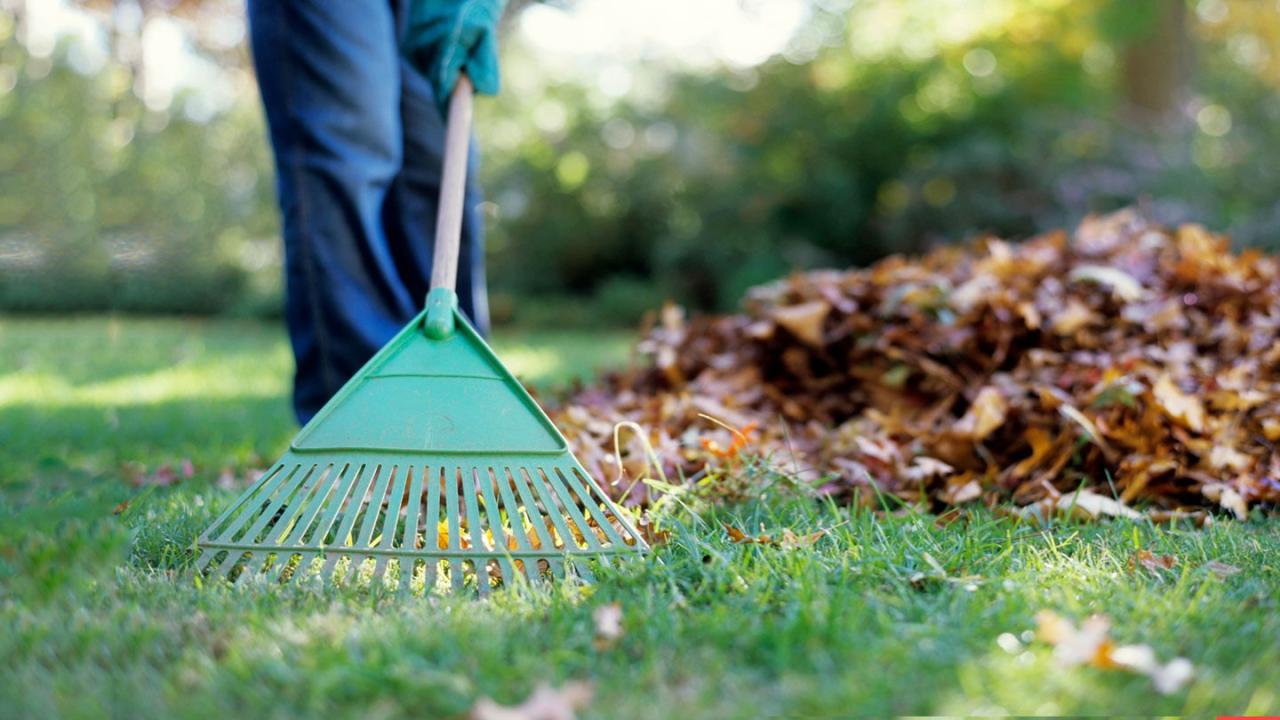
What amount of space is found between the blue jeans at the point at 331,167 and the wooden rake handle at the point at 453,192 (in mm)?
240

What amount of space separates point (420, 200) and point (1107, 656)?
2057mm

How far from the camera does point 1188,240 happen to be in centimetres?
321

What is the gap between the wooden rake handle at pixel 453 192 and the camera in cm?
190

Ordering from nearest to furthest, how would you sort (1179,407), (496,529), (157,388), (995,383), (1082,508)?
(496,529) < (1082,508) < (1179,407) < (995,383) < (157,388)

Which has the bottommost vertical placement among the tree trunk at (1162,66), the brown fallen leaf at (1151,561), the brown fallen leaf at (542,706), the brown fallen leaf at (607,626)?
the brown fallen leaf at (1151,561)

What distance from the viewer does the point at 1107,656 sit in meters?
1.18

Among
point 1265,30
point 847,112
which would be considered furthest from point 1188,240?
point 1265,30

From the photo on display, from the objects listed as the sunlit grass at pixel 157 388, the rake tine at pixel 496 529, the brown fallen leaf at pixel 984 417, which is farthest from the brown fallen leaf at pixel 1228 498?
the sunlit grass at pixel 157 388

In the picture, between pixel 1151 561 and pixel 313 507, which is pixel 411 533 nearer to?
pixel 313 507

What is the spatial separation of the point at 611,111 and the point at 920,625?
8.89m

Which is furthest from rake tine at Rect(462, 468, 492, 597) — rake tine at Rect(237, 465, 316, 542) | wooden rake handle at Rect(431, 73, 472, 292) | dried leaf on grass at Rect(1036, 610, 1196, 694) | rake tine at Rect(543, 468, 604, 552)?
dried leaf on grass at Rect(1036, 610, 1196, 694)

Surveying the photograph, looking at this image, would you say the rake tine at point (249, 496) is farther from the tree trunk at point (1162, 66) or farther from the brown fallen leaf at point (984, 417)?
the tree trunk at point (1162, 66)

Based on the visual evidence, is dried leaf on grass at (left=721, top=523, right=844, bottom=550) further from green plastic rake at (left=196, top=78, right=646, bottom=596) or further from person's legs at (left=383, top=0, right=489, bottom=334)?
person's legs at (left=383, top=0, right=489, bottom=334)

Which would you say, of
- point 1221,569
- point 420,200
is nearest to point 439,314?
point 420,200
